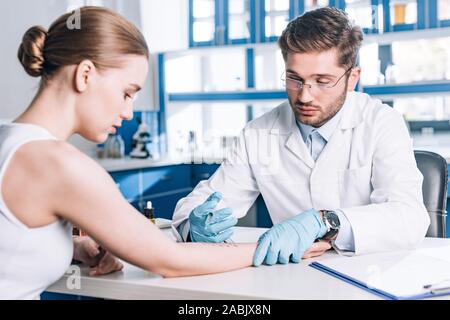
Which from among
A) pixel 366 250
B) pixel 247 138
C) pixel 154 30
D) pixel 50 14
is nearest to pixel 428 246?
pixel 366 250

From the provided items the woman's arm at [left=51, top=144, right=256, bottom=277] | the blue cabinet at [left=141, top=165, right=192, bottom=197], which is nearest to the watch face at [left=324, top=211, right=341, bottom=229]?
the woman's arm at [left=51, top=144, right=256, bottom=277]

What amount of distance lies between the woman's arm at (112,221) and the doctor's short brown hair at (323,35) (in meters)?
0.80

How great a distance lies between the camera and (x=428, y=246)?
154 cm

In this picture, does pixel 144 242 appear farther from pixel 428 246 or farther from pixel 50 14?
pixel 50 14

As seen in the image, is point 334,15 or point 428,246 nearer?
point 428,246

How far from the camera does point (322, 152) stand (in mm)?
1883

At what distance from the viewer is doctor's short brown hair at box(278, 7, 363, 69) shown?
1.80 metres

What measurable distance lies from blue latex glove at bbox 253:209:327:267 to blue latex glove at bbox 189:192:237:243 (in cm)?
11

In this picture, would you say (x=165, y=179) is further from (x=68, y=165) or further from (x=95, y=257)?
(x=68, y=165)

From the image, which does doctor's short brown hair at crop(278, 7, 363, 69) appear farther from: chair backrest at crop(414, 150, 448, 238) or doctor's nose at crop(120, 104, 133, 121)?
doctor's nose at crop(120, 104, 133, 121)

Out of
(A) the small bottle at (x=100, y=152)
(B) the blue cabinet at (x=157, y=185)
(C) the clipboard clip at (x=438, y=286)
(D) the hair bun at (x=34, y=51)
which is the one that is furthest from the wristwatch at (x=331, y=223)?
(A) the small bottle at (x=100, y=152)

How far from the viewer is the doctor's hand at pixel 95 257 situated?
133 centimetres

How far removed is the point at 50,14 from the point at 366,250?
106 inches

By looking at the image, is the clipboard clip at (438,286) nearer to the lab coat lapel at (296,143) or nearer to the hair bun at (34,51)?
the lab coat lapel at (296,143)
